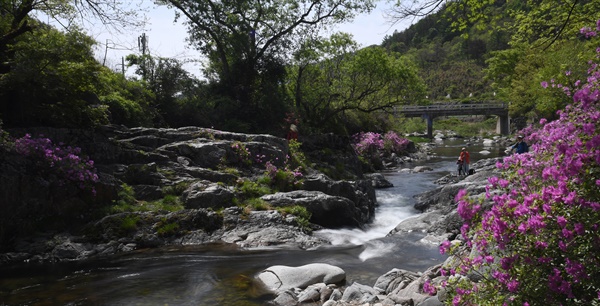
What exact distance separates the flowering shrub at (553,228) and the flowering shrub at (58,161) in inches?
450

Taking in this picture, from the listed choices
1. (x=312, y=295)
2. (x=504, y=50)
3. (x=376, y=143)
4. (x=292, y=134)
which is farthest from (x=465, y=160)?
(x=504, y=50)

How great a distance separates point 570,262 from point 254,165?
14711mm

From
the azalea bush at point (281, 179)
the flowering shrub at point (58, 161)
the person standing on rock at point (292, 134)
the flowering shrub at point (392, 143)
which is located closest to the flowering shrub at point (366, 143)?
the flowering shrub at point (392, 143)

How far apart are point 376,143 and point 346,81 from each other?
6923 millimetres

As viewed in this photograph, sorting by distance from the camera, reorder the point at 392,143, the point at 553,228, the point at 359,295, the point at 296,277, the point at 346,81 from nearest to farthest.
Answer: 1. the point at 553,228
2. the point at 359,295
3. the point at 296,277
4. the point at 346,81
5. the point at 392,143

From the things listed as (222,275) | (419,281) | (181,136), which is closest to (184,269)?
(222,275)

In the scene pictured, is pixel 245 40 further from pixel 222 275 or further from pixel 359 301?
pixel 359 301

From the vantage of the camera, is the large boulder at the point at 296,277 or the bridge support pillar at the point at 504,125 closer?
the large boulder at the point at 296,277

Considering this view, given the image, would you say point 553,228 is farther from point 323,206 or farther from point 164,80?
point 164,80

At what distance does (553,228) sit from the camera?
3.96 m

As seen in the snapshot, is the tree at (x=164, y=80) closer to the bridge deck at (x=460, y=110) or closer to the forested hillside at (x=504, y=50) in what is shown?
the forested hillside at (x=504, y=50)

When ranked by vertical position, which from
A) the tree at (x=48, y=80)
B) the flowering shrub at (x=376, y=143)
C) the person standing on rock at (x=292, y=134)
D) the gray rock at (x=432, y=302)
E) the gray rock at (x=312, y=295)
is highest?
the tree at (x=48, y=80)

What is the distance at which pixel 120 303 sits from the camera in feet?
24.2

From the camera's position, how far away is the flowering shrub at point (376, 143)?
33.3 m
